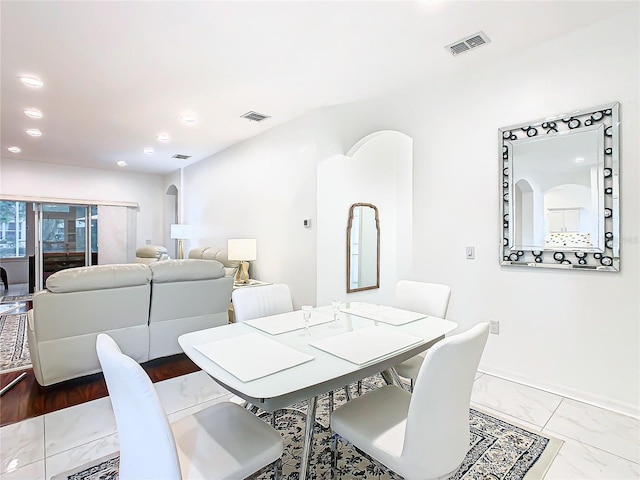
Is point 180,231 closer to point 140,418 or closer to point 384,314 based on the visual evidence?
point 384,314

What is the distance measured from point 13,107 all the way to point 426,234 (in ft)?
15.9

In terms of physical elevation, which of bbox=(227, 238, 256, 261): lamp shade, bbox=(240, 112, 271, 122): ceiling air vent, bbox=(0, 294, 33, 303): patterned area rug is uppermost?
bbox=(240, 112, 271, 122): ceiling air vent

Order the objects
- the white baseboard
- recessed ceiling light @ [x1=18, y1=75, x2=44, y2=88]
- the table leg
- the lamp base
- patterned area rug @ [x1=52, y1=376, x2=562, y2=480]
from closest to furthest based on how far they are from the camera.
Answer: the table leg < patterned area rug @ [x1=52, y1=376, x2=562, y2=480] < the white baseboard < recessed ceiling light @ [x1=18, y1=75, x2=44, y2=88] < the lamp base

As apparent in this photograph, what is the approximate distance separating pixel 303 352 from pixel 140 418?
0.72 metres

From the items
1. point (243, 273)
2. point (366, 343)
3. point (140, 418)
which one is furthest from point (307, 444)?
point (243, 273)

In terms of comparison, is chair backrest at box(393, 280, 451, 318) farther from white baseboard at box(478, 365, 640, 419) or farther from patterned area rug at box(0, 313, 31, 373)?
patterned area rug at box(0, 313, 31, 373)

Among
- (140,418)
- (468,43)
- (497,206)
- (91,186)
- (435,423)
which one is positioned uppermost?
(468,43)

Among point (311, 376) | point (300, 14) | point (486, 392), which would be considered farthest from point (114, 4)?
point (486, 392)

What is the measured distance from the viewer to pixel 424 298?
2.49 m

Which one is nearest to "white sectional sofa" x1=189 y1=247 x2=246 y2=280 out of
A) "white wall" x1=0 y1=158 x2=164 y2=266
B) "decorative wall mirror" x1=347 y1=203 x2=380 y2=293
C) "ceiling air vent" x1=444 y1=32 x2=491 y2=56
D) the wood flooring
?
"decorative wall mirror" x1=347 y1=203 x2=380 y2=293

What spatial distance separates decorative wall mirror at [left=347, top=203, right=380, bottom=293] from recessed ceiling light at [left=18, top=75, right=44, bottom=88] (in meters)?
3.42

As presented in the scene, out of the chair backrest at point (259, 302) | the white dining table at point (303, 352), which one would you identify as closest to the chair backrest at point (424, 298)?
the white dining table at point (303, 352)

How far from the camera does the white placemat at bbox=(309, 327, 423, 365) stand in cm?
151

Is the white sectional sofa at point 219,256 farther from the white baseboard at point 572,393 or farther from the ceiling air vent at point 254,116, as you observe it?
the white baseboard at point 572,393
